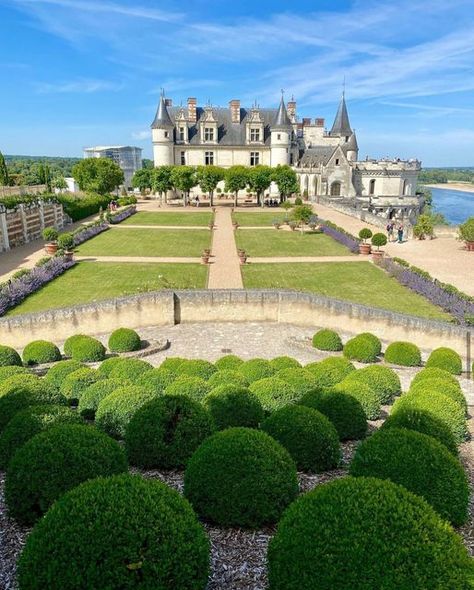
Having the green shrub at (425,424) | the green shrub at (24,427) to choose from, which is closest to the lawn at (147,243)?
the green shrub at (24,427)

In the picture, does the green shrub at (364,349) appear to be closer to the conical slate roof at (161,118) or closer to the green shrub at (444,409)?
the green shrub at (444,409)

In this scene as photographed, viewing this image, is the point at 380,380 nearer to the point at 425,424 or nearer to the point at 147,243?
the point at 425,424

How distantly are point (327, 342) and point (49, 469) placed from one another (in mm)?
11340

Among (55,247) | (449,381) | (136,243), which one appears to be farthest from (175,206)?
(449,381)

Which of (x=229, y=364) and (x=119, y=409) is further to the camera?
(x=229, y=364)

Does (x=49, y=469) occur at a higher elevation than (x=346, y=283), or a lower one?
higher

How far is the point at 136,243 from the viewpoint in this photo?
34.0 m

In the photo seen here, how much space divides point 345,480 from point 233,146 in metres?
71.1

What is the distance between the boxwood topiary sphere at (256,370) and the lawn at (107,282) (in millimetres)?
11237

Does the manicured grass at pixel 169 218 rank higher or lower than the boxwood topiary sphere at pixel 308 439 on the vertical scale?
higher

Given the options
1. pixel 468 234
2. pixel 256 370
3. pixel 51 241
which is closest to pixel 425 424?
pixel 256 370

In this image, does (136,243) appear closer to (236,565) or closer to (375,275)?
(375,275)

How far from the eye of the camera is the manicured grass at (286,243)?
102 feet

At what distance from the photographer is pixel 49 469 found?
17.1 ft
